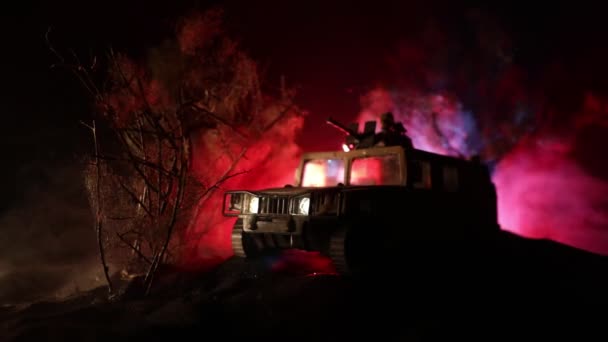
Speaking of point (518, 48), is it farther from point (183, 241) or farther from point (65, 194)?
point (65, 194)

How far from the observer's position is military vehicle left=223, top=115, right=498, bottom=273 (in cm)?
612

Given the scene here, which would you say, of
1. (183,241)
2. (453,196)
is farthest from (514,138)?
(183,241)

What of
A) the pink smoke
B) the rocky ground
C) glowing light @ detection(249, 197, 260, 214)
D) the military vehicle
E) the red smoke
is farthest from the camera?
the pink smoke

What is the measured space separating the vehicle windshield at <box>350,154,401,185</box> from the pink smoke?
338 inches

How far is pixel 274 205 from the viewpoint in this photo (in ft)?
21.4

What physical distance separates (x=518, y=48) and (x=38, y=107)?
16918 millimetres

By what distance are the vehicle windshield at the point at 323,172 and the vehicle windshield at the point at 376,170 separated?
29 centimetres

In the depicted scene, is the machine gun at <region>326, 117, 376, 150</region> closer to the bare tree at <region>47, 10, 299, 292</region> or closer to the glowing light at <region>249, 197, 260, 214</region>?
the bare tree at <region>47, 10, 299, 292</region>

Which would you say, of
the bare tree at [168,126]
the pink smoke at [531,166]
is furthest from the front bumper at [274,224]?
the pink smoke at [531,166]

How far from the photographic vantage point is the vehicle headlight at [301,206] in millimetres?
6215

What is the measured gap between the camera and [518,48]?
1694 centimetres

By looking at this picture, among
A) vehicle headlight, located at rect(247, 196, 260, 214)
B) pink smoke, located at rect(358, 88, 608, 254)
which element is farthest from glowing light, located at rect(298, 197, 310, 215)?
pink smoke, located at rect(358, 88, 608, 254)

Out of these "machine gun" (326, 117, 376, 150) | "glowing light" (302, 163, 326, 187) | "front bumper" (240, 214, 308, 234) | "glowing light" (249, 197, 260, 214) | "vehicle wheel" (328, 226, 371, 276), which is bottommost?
"vehicle wheel" (328, 226, 371, 276)

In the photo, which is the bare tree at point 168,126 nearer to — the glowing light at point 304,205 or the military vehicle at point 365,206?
the military vehicle at point 365,206
